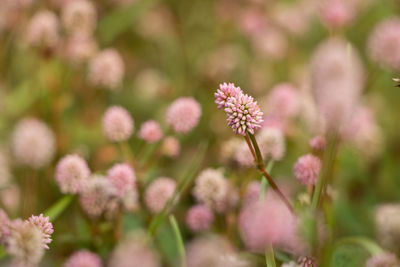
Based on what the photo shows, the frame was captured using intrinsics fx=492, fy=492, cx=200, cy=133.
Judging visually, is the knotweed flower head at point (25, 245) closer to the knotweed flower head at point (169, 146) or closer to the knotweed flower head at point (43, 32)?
the knotweed flower head at point (169, 146)

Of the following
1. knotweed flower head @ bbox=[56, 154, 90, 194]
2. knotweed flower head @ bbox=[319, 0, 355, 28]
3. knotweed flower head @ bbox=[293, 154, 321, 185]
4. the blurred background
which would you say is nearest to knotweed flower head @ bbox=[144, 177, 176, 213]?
the blurred background

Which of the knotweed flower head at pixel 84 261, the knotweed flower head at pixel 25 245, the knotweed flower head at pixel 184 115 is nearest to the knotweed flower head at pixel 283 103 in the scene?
the knotweed flower head at pixel 184 115

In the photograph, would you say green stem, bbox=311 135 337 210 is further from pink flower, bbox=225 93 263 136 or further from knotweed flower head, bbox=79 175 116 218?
Result: knotweed flower head, bbox=79 175 116 218

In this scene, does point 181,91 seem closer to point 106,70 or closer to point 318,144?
point 106,70

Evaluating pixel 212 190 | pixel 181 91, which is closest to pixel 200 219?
pixel 212 190

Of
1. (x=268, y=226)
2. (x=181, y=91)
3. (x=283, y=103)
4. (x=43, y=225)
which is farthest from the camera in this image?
(x=181, y=91)

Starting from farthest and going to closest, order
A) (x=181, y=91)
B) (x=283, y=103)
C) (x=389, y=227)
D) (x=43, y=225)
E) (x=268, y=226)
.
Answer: (x=181, y=91)
(x=283, y=103)
(x=389, y=227)
(x=43, y=225)
(x=268, y=226)
